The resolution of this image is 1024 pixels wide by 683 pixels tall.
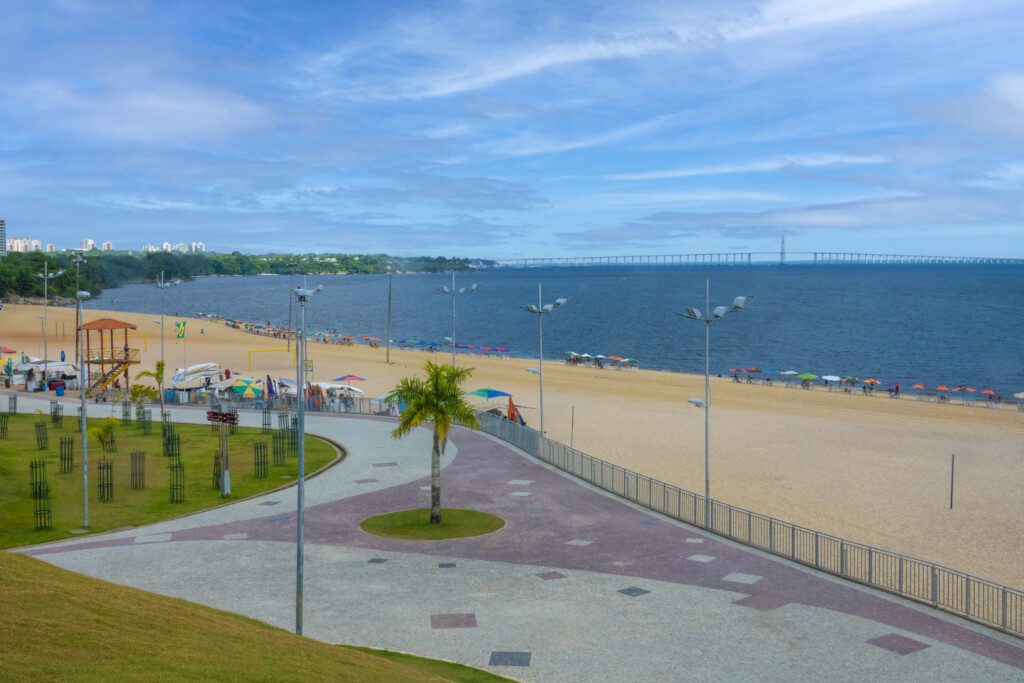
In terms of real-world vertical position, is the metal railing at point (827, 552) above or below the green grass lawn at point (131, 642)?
below

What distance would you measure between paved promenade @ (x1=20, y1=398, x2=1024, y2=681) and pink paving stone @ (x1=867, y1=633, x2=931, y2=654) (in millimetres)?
47

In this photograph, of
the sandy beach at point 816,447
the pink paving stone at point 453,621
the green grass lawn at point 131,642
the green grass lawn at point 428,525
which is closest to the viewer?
the green grass lawn at point 131,642

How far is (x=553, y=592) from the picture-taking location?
21.5 m

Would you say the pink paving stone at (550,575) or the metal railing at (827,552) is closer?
A: the metal railing at (827,552)

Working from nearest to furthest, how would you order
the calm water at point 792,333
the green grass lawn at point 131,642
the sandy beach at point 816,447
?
the green grass lawn at point 131,642
the sandy beach at point 816,447
the calm water at point 792,333

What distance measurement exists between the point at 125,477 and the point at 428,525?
49.2 ft

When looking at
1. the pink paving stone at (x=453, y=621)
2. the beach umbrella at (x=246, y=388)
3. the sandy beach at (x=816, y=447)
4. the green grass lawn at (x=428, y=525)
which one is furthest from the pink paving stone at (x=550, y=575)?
the beach umbrella at (x=246, y=388)

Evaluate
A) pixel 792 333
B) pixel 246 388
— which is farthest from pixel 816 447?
pixel 792 333

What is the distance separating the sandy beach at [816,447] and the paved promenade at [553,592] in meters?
6.73

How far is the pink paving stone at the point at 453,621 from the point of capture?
64.0 ft

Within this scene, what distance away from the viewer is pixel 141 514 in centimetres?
2942

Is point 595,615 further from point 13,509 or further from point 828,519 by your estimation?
point 13,509

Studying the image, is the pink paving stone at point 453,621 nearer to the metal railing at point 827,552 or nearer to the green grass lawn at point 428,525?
the green grass lawn at point 428,525

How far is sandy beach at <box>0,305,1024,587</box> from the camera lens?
28.6 m
